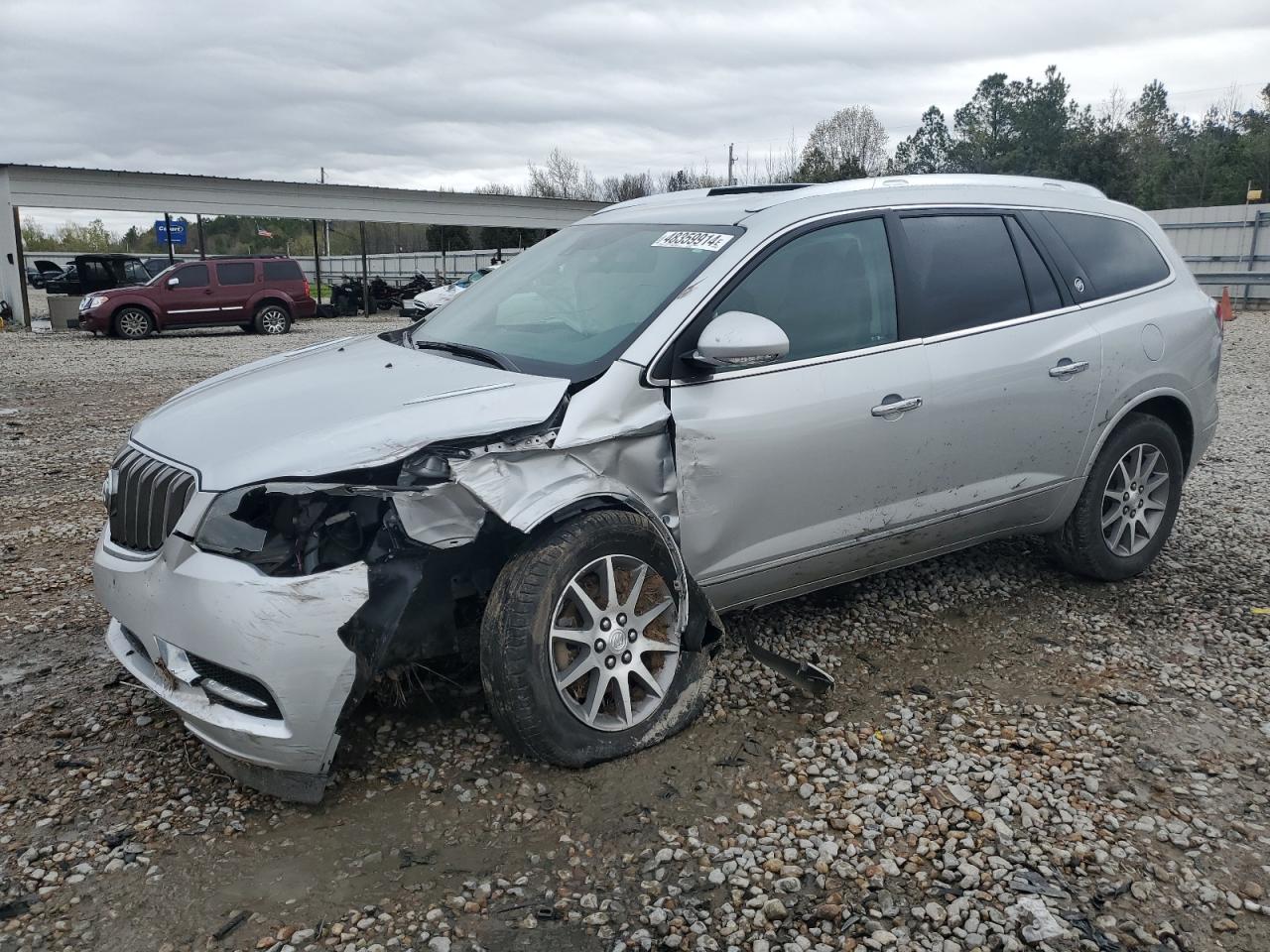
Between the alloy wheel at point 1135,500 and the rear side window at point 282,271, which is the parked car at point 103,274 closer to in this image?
the rear side window at point 282,271

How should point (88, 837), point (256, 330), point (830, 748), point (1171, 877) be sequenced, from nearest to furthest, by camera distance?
point (1171, 877) < point (88, 837) < point (830, 748) < point (256, 330)

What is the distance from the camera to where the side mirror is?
3230mm

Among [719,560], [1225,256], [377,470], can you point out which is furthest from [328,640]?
[1225,256]

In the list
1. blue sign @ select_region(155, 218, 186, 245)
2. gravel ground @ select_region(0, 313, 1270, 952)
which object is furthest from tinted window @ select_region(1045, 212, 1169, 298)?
blue sign @ select_region(155, 218, 186, 245)

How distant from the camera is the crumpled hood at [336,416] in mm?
2863

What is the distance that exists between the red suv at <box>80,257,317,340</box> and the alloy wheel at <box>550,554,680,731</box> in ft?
70.6

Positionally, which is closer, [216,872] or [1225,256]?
[216,872]

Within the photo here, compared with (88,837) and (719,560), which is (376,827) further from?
(719,560)

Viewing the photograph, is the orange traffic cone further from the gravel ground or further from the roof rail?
the roof rail

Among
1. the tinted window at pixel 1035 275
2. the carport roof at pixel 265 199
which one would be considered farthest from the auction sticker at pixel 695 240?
the carport roof at pixel 265 199

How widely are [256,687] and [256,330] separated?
22.2m

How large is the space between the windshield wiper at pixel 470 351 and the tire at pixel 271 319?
67.8ft

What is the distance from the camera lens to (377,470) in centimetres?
290

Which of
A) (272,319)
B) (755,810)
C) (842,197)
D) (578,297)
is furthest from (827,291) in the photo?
(272,319)
